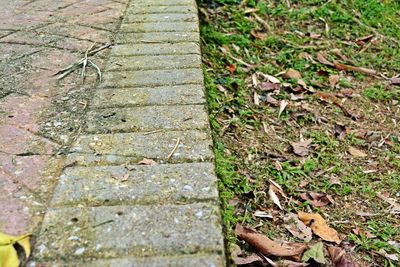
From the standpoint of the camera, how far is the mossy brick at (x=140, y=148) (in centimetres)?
120

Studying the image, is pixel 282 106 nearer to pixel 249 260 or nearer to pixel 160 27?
pixel 160 27

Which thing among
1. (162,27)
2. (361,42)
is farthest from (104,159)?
(361,42)

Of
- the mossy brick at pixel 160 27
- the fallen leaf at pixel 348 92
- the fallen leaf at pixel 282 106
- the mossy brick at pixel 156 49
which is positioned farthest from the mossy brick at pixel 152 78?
the fallen leaf at pixel 348 92

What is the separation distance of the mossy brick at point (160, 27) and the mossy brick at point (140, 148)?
757 mm

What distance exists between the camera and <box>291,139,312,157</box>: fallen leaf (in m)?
1.76

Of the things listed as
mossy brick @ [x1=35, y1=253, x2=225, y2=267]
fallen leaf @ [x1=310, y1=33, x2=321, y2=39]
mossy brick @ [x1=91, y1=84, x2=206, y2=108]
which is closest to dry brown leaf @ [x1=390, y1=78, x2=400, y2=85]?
fallen leaf @ [x1=310, y1=33, x2=321, y2=39]

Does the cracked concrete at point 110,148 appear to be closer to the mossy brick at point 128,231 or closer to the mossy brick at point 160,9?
the mossy brick at point 128,231

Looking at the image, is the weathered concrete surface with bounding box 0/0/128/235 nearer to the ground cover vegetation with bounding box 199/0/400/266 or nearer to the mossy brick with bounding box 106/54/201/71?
the mossy brick with bounding box 106/54/201/71

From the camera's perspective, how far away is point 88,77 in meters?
1.60

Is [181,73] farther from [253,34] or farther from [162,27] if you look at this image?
[253,34]

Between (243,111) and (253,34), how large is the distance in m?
0.73

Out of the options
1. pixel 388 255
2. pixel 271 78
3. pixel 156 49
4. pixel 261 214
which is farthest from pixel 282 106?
pixel 388 255

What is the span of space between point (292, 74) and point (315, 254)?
3.54ft

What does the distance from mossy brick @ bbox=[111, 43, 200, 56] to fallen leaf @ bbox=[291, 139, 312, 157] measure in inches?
18.8
